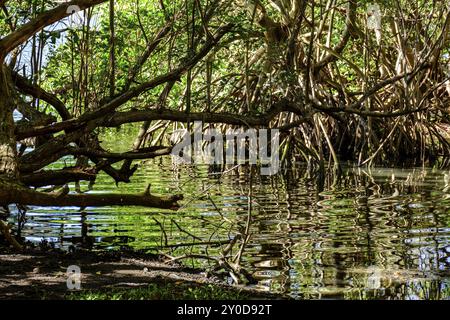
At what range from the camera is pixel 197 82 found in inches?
646

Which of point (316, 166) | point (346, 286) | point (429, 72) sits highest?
point (429, 72)

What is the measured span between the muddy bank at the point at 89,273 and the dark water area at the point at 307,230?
1.36 feet

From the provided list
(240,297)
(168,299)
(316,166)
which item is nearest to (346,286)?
(240,297)

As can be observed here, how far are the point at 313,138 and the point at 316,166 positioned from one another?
32.2 inches

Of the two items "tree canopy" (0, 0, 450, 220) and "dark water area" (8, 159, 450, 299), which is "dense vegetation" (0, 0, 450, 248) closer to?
"tree canopy" (0, 0, 450, 220)

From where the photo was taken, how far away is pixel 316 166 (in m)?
16.3

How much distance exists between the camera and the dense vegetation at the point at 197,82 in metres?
7.88

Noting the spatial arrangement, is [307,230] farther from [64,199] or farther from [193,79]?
[193,79]

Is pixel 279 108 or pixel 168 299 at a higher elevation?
pixel 279 108

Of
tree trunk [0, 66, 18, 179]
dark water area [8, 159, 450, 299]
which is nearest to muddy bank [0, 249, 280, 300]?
dark water area [8, 159, 450, 299]

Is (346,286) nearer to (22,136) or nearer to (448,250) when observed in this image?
(448,250)

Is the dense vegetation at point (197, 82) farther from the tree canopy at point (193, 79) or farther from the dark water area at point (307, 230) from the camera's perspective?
the dark water area at point (307, 230)

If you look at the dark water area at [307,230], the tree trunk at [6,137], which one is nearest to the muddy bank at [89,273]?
the dark water area at [307,230]

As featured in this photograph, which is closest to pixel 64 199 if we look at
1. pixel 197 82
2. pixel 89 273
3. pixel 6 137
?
pixel 89 273
